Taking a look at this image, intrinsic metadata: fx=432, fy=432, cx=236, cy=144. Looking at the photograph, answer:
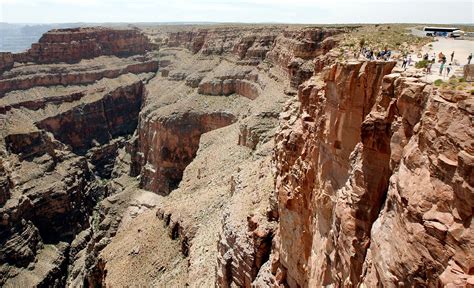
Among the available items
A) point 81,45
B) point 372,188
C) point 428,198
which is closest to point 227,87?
point 81,45

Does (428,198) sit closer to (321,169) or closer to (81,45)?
(321,169)

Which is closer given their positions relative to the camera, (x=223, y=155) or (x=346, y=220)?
(x=346, y=220)

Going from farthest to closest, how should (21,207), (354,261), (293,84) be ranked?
(21,207) < (293,84) < (354,261)

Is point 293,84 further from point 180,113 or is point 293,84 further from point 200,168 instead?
point 180,113

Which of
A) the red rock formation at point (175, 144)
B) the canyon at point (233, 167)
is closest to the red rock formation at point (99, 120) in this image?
the canyon at point (233, 167)

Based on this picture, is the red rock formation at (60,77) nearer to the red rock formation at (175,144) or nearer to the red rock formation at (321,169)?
the red rock formation at (175,144)

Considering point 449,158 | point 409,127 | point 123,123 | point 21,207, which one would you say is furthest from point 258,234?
point 123,123

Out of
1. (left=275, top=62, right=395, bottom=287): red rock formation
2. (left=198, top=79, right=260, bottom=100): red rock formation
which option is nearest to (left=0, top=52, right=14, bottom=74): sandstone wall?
(left=198, top=79, right=260, bottom=100): red rock formation
